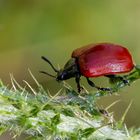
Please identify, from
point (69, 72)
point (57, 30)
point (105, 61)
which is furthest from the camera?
point (57, 30)

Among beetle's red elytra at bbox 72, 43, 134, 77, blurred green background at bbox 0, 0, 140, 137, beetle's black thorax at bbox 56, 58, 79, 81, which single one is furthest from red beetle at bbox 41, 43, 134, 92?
blurred green background at bbox 0, 0, 140, 137

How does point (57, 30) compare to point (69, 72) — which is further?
point (57, 30)

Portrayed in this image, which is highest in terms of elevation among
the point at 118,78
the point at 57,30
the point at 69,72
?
the point at 118,78

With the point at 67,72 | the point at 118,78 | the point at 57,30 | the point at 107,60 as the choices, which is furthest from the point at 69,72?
the point at 57,30

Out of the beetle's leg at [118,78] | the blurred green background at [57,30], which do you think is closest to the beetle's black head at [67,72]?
the beetle's leg at [118,78]

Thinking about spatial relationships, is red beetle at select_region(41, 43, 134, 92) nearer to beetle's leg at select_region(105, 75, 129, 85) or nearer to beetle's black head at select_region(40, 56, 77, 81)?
beetle's leg at select_region(105, 75, 129, 85)

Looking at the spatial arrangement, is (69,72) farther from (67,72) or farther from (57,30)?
(57,30)

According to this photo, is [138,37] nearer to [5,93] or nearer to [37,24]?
[37,24]

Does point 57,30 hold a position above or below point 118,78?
below

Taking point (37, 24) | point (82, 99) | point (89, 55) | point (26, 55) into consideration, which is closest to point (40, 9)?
point (37, 24)
